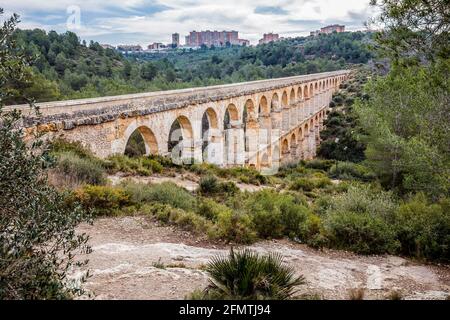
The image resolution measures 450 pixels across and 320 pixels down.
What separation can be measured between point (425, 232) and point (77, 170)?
7.33 metres

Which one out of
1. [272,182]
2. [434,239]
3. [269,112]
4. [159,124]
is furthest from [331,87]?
[434,239]

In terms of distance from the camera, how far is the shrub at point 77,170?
28.5ft

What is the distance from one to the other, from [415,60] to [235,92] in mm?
15750

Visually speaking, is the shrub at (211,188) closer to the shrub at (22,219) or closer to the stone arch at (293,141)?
the shrub at (22,219)

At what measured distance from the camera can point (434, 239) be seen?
267 inches

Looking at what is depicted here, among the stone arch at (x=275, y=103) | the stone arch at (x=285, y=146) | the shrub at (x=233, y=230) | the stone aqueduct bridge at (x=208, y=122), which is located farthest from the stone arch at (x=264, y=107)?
the shrub at (x=233, y=230)

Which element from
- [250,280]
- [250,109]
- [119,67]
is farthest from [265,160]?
[119,67]

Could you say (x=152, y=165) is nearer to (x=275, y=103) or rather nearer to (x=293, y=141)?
(x=275, y=103)

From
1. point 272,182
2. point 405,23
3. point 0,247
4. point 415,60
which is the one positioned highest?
point 405,23

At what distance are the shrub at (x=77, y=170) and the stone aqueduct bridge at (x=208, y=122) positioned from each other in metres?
0.81

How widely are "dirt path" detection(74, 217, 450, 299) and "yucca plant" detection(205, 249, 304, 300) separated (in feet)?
1.80

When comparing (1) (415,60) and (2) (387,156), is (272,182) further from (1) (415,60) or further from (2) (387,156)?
(1) (415,60)

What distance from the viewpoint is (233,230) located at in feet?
21.9

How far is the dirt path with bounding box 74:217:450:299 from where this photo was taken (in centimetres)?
441
